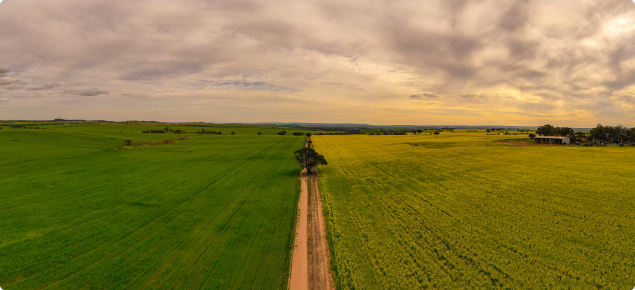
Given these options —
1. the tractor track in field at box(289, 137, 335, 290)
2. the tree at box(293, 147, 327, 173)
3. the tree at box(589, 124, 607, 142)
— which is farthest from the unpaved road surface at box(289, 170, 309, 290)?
the tree at box(589, 124, 607, 142)

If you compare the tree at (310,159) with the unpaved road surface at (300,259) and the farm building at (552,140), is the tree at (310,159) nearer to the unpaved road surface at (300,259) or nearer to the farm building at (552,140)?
the unpaved road surface at (300,259)

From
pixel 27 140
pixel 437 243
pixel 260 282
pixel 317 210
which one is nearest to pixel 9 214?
pixel 260 282

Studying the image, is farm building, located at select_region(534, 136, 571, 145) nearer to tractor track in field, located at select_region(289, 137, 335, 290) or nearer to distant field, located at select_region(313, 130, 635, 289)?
distant field, located at select_region(313, 130, 635, 289)

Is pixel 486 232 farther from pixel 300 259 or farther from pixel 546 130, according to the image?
pixel 546 130

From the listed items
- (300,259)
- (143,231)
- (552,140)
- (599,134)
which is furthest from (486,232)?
(599,134)

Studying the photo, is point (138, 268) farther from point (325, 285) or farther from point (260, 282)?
point (325, 285)

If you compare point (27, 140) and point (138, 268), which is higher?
point (27, 140)

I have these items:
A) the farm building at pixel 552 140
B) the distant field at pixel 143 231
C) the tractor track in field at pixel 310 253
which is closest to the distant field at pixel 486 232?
the tractor track in field at pixel 310 253
